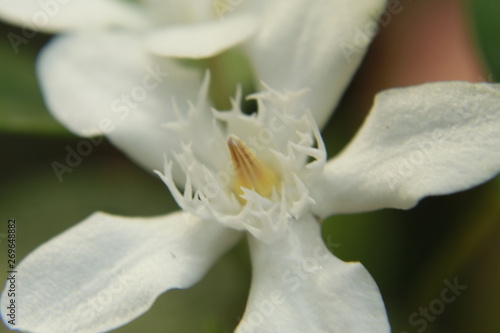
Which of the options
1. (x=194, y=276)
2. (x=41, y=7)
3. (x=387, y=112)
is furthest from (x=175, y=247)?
(x=41, y=7)

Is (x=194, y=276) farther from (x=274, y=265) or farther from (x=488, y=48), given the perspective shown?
(x=488, y=48)

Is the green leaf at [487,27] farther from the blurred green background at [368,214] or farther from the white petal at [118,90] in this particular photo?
the white petal at [118,90]

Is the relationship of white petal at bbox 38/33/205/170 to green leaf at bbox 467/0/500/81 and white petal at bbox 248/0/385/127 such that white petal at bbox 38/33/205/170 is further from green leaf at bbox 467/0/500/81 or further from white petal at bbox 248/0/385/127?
green leaf at bbox 467/0/500/81

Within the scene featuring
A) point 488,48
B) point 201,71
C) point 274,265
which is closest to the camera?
Answer: point 274,265

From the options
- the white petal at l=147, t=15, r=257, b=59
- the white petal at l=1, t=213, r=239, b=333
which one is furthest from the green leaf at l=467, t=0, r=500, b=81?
the white petal at l=1, t=213, r=239, b=333

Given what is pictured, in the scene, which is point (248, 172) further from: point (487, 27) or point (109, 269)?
point (487, 27)

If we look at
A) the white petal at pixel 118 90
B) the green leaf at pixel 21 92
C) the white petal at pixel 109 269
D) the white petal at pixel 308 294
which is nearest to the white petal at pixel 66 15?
the white petal at pixel 118 90
